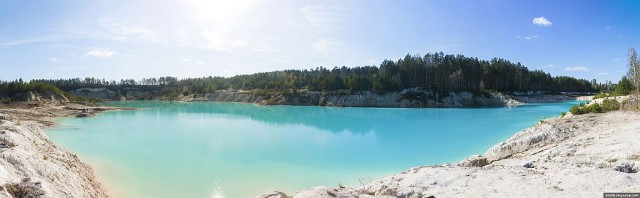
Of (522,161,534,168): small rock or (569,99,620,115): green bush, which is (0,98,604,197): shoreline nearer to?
(522,161,534,168): small rock

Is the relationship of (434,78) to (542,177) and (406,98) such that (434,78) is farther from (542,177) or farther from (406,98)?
(542,177)

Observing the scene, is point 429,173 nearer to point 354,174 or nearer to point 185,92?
point 354,174

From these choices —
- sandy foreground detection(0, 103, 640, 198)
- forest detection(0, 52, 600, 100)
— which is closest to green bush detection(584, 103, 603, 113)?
sandy foreground detection(0, 103, 640, 198)

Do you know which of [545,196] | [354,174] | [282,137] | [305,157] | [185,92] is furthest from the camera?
[185,92]

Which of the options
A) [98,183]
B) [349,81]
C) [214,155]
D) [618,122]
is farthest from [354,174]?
[349,81]

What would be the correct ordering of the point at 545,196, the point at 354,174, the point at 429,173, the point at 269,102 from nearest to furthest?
the point at 545,196
the point at 429,173
the point at 354,174
the point at 269,102

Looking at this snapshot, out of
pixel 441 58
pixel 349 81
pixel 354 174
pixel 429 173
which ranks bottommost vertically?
pixel 354 174

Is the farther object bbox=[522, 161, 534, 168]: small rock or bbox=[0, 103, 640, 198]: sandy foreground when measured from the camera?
bbox=[522, 161, 534, 168]: small rock

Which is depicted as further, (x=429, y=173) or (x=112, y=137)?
(x=112, y=137)

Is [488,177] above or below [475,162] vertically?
above

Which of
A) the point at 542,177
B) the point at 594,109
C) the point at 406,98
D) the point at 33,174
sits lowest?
the point at 33,174

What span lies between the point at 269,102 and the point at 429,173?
10943 centimetres

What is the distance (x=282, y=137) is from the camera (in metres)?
39.0

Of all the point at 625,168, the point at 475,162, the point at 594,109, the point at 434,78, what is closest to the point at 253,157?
the point at 475,162
